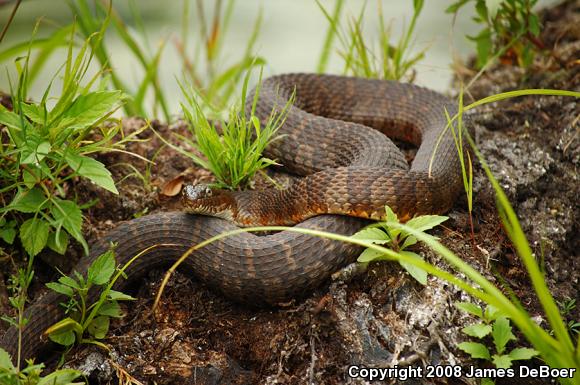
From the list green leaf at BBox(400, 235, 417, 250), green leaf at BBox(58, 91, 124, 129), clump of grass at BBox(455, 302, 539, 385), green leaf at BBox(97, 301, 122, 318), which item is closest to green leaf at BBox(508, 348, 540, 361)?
clump of grass at BBox(455, 302, 539, 385)

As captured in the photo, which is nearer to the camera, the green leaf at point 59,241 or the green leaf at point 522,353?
the green leaf at point 522,353

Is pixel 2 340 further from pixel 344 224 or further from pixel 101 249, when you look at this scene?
pixel 344 224

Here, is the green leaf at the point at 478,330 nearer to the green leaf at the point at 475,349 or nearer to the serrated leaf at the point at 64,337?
the green leaf at the point at 475,349

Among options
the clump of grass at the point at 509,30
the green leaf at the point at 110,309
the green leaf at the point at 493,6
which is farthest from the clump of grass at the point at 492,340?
the clump of grass at the point at 509,30

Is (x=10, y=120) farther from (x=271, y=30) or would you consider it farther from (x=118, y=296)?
(x=271, y=30)

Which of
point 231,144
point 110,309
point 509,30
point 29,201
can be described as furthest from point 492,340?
point 509,30

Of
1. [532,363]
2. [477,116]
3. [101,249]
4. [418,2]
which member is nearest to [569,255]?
[532,363]

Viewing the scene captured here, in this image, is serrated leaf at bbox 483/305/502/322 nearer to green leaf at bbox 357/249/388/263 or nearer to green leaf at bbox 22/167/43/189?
green leaf at bbox 357/249/388/263
